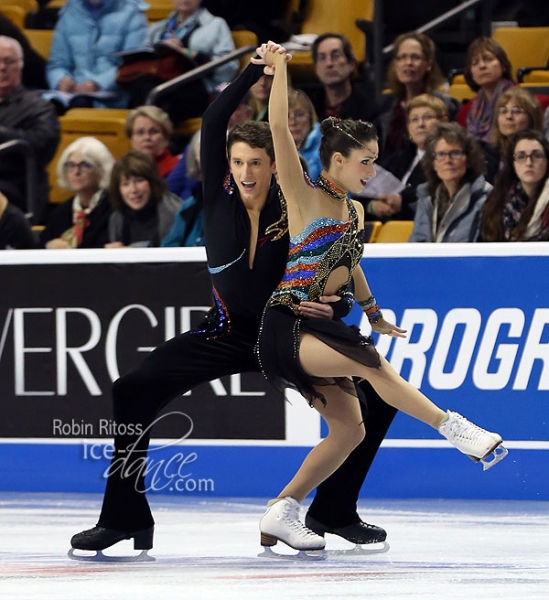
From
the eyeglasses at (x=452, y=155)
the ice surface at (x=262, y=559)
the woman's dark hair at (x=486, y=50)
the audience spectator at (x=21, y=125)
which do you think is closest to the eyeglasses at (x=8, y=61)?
the audience spectator at (x=21, y=125)

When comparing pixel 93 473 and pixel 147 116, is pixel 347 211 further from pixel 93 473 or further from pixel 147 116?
pixel 147 116

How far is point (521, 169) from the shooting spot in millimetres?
6031

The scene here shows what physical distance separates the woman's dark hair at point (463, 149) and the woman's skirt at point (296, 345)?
7.27 ft

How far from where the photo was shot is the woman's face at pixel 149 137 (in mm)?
7438

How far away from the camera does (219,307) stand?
14.5 ft

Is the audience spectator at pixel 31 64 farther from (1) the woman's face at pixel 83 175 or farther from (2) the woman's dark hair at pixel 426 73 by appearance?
(2) the woman's dark hair at pixel 426 73

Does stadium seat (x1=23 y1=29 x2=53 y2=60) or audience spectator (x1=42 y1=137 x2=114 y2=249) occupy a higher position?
stadium seat (x1=23 y1=29 x2=53 y2=60)

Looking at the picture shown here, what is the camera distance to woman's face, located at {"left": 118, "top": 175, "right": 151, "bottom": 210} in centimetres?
675

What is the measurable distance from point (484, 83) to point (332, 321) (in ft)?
10.3

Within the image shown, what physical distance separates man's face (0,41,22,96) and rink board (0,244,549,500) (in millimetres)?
2252

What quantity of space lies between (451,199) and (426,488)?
1349 mm

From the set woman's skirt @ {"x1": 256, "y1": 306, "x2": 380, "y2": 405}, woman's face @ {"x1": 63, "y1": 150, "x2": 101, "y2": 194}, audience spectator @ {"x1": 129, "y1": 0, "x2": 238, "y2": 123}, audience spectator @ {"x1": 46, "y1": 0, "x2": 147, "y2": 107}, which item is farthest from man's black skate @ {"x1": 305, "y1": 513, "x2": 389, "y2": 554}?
audience spectator @ {"x1": 46, "y1": 0, "x2": 147, "y2": 107}

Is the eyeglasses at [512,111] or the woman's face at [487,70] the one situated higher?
the woman's face at [487,70]

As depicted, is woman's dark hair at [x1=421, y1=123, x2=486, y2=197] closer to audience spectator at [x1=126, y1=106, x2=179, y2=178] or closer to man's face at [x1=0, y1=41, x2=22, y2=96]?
audience spectator at [x1=126, y1=106, x2=179, y2=178]
